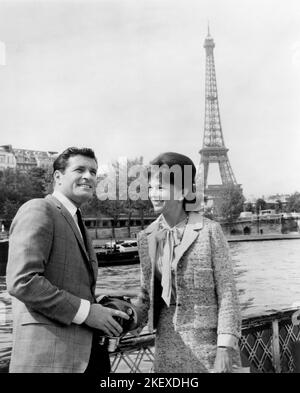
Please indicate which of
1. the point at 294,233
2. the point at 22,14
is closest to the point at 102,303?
the point at 22,14

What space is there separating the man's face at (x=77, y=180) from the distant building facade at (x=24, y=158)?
1.78 meters

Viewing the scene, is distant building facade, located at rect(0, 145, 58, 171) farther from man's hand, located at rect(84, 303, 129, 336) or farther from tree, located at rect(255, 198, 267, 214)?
tree, located at rect(255, 198, 267, 214)

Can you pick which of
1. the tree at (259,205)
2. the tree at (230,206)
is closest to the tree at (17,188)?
the tree at (230,206)

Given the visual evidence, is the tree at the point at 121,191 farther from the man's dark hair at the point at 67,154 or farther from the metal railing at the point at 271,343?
the man's dark hair at the point at 67,154

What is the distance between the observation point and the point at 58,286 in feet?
3.92

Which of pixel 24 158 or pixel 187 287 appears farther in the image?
pixel 24 158

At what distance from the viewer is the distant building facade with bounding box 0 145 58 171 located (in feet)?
10.6

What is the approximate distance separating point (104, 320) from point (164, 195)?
402mm

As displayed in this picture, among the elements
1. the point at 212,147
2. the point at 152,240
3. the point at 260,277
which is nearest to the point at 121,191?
the point at 152,240

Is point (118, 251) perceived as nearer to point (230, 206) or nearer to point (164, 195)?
point (230, 206)

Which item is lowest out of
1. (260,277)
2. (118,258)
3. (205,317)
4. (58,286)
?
(260,277)

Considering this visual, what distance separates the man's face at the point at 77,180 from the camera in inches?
50.7

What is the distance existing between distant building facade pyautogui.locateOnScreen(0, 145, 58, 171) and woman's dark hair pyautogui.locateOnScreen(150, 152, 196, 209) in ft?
6.03
